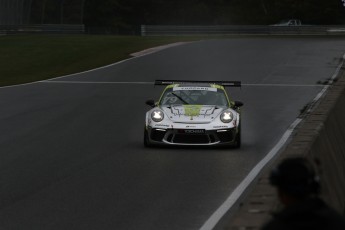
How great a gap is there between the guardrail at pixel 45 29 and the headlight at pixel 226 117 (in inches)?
1817

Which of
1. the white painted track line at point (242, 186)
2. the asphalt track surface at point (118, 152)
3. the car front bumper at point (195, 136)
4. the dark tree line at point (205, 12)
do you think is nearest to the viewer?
the white painted track line at point (242, 186)

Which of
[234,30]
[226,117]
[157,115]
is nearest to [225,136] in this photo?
[226,117]

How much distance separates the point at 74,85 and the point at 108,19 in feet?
217

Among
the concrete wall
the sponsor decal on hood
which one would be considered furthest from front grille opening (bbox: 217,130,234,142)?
the concrete wall

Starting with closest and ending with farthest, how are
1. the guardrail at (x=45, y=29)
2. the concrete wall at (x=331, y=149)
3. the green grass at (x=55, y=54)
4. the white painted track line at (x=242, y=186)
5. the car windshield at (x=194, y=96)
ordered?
the concrete wall at (x=331, y=149) → the white painted track line at (x=242, y=186) → the car windshield at (x=194, y=96) → the green grass at (x=55, y=54) → the guardrail at (x=45, y=29)

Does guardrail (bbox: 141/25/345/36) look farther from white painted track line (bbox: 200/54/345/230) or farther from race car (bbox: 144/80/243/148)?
race car (bbox: 144/80/243/148)

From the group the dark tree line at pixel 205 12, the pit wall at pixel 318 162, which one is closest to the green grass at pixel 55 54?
the pit wall at pixel 318 162

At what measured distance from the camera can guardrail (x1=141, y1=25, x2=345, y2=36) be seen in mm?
67000

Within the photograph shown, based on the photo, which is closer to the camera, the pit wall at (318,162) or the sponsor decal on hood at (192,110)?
the pit wall at (318,162)

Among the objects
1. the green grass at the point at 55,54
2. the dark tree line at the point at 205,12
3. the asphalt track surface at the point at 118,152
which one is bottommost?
the dark tree line at the point at 205,12

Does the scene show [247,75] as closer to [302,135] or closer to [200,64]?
[200,64]

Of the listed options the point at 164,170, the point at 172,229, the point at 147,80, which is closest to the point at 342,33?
the point at 147,80

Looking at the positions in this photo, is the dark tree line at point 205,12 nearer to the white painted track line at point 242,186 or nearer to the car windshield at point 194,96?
the car windshield at point 194,96

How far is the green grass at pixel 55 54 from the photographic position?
40.1 metres
